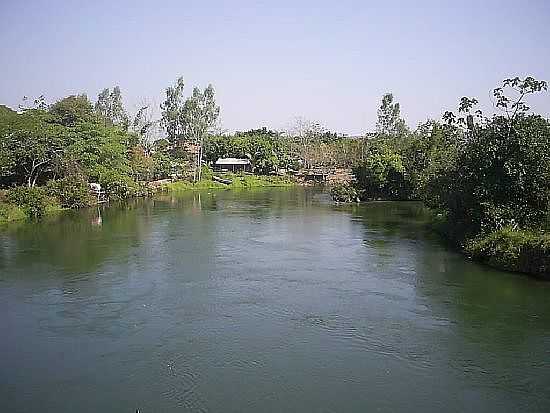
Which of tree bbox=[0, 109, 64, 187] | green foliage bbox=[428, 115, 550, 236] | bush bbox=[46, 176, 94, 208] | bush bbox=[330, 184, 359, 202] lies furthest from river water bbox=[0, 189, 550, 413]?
bush bbox=[330, 184, 359, 202]

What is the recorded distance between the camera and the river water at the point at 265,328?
28.4 ft

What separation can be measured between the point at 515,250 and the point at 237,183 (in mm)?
38588

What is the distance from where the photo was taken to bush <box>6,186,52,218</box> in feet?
89.6

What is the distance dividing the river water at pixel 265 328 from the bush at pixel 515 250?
440 mm

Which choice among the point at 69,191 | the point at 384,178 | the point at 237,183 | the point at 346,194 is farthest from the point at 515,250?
→ the point at 237,183

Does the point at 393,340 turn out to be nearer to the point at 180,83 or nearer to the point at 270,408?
the point at 270,408

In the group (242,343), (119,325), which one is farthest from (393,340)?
(119,325)

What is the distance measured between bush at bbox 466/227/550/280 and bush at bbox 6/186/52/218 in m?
20.4

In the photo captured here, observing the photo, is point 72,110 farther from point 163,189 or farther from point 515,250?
point 515,250

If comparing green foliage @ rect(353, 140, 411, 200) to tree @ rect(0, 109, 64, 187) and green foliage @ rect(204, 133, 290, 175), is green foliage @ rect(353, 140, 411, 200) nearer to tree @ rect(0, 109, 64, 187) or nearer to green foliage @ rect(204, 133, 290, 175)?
tree @ rect(0, 109, 64, 187)

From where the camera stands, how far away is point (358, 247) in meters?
20.1

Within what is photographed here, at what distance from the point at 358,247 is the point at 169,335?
1042 centimetres

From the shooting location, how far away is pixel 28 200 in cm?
2750

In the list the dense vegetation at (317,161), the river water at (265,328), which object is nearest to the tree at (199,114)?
the dense vegetation at (317,161)
